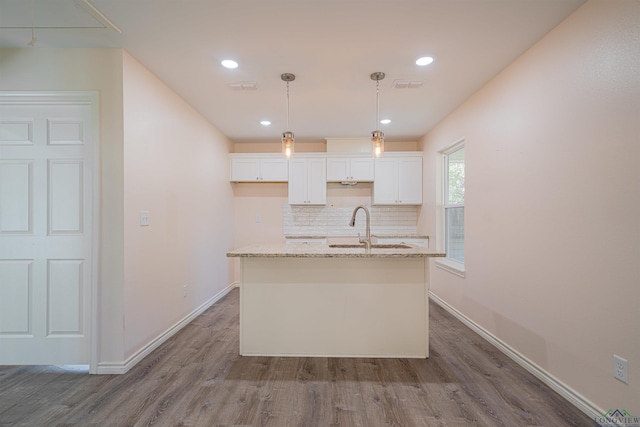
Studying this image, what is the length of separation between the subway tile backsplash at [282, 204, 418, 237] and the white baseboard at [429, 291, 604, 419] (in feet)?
6.66

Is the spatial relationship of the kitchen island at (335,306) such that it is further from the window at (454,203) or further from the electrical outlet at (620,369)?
the window at (454,203)

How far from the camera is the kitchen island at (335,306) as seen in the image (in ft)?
8.19

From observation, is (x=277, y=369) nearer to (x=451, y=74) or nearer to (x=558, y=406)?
(x=558, y=406)

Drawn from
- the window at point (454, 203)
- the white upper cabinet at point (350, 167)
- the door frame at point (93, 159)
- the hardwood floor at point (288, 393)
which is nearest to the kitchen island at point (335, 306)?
the hardwood floor at point (288, 393)

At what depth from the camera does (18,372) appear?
2258 mm

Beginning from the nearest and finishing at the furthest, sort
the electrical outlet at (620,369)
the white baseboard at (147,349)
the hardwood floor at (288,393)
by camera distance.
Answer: the electrical outlet at (620,369) < the hardwood floor at (288,393) < the white baseboard at (147,349)

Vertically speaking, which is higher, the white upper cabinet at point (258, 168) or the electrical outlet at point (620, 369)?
the white upper cabinet at point (258, 168)

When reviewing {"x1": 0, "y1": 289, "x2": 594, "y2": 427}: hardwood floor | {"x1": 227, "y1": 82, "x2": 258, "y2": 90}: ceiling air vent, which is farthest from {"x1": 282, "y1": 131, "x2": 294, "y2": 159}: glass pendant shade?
{"x1": 0, "y1": 289, "x2": 594, "y2": 427}: hardwood floor

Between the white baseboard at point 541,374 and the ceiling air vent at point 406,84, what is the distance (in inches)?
101

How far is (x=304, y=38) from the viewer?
214 cm

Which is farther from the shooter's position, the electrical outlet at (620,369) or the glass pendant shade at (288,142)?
the glass pendant shade at (288,142)

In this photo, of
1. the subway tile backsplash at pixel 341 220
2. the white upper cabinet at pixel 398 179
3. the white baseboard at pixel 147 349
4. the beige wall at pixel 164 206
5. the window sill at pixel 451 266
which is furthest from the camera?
the subway tile backsplash at pixel 341 220

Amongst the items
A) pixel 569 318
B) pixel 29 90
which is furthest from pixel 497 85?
pixel 29 90

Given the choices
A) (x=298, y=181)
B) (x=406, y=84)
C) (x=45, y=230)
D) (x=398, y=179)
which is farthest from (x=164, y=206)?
(x=398, y=179)
